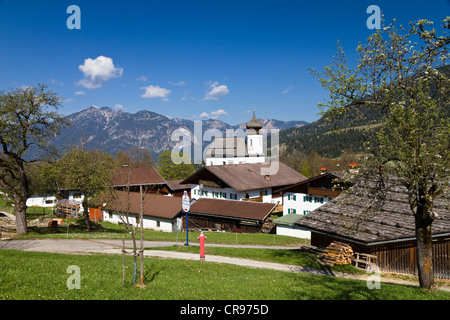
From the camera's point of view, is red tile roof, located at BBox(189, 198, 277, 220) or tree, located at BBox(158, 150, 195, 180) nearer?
red tile roof, located at BBox(189, 198, 277, 220)

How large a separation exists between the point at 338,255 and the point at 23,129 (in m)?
24.2

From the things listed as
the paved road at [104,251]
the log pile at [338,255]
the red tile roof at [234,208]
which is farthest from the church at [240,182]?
the paved road at [104,251]

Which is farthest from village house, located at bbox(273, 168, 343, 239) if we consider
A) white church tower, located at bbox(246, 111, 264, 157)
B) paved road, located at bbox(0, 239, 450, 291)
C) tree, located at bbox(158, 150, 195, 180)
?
white church tower, located at bbox(246, 111, 264, 157)

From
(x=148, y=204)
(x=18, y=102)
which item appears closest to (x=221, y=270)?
(x=18, y=102)

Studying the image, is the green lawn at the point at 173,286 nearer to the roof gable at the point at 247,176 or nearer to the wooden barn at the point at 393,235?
the wooden barn at the point at 393,235

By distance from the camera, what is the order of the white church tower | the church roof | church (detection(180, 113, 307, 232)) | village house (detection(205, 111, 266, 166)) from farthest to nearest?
the church roof < the white church tower < village house (detection(205, 111, 266, 166)) < church (detection(180, 113, 307, 232))

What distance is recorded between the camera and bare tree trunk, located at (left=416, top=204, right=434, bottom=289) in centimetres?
1183

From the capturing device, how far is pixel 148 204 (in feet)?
151

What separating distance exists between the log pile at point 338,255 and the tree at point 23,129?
2200 centimetres

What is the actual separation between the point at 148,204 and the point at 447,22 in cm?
4164

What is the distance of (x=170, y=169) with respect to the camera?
98562mm

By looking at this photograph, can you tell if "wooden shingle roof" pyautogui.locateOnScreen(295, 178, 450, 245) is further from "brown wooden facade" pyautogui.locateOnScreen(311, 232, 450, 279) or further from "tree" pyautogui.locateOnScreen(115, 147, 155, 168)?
"tree" pyautogui.locateOnScreen(115, 147, 155, 168)

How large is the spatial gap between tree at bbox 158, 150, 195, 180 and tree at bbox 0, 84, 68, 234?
231 feet

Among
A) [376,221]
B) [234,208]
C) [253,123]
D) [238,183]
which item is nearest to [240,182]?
[238,183]
